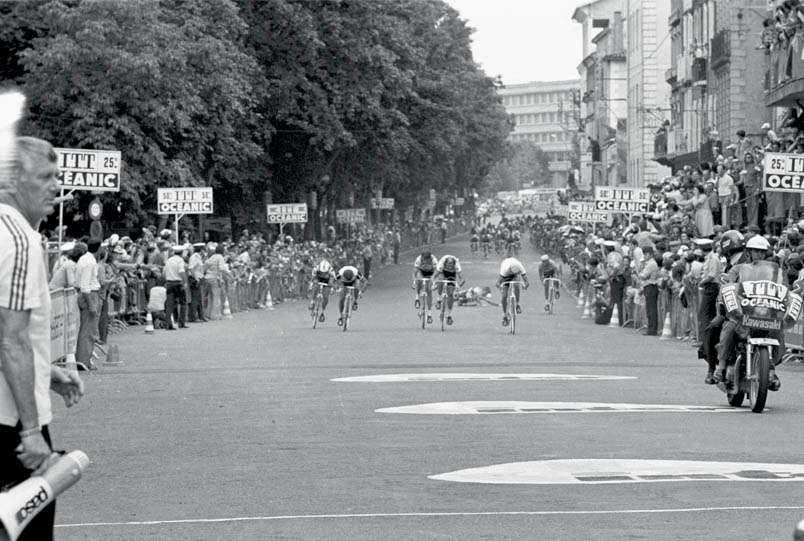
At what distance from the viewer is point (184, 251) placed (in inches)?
1537

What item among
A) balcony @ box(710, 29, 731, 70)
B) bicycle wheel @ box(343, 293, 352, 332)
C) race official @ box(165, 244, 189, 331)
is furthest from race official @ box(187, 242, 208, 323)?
balcony @ box(710, 29, 731, 70)

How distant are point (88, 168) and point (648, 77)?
7349cm

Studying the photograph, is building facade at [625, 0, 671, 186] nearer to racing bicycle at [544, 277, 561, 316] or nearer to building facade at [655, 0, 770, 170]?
building facade at [655, 0, 770, 170]

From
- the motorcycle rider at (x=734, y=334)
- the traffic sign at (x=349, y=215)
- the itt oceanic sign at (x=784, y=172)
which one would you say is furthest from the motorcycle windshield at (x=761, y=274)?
the traffic sign at (x=349, y=215)

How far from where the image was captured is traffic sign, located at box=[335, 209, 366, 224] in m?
85.3

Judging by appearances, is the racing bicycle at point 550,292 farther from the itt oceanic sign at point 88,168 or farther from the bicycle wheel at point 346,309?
the itt oceanic sign at point 88,168

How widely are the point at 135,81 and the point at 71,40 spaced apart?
85.7 inches

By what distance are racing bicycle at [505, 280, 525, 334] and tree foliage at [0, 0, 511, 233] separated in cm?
1375

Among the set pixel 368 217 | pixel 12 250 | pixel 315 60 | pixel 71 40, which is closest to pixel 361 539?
pixel 12 250

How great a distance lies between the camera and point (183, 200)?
46625mm

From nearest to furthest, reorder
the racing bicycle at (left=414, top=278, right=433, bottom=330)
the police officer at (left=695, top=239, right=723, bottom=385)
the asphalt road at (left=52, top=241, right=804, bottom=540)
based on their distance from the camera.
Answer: the asphalt road at (left=52, top=241, right=804, bottom=540) → the police officer at (left=695, top=239, right=723, bottom=385) → the racing bicycle at (left=414, top=278, right=433, bottom=330)

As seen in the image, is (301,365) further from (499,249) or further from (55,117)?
(499,249)

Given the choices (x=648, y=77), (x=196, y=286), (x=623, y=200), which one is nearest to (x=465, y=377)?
(x=196, y=286)

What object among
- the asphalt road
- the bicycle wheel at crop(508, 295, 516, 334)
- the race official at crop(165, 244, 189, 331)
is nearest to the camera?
the asphalt road
